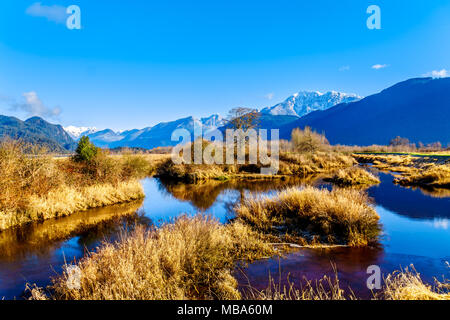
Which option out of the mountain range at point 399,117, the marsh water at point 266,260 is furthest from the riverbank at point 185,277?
the mountain range at point 399,117

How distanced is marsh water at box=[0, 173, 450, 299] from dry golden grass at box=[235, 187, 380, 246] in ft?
2.19

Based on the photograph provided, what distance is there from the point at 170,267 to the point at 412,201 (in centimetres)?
1511

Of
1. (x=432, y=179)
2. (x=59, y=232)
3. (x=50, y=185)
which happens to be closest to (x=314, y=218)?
(x=59, y=232)

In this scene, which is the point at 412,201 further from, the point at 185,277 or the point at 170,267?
the point at 170,267

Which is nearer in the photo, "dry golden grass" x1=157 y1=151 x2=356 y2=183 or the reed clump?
the reed clump

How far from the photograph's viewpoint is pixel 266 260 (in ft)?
21.1

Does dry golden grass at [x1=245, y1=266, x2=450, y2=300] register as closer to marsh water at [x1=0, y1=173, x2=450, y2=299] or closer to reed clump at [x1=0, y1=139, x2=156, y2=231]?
marsh water at [x1=0, y1=173, x2=450, y2=299]

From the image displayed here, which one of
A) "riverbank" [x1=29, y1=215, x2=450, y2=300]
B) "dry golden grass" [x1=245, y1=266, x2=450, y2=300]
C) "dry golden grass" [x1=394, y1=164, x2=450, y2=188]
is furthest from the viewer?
"dry golden grass" [x1=394, y1=164, x2=450, y2=188]

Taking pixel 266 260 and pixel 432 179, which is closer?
pixel 266 260

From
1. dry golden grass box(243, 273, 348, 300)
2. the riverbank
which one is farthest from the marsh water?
the riverbank

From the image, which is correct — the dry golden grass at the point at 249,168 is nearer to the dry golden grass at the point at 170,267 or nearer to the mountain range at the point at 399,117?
the dry golden grass at the point at 170,267

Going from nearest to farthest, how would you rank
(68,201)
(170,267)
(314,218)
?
(170,267)
(314,218)
(68,201)

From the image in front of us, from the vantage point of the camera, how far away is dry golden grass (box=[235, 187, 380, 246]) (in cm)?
784
